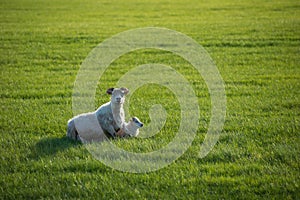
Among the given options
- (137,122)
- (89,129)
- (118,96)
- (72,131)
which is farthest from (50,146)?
(137,122)

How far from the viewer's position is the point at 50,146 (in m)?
8.08

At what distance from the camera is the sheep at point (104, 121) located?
828cm

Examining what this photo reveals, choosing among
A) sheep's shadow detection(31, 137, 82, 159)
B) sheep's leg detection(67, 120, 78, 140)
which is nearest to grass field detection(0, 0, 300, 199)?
sheep's shadow detection(31, 137, 82, 159)

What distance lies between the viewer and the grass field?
6.54 meters

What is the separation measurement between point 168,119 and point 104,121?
186cm

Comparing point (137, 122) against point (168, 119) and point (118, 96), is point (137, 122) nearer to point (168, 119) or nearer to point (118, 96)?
point (118, 96)

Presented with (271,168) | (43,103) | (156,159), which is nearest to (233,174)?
(271,168)

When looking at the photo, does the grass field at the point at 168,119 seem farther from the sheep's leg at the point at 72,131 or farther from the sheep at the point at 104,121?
the sheep at the point at 104,121

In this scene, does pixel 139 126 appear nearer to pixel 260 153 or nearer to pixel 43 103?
pixel 260 153

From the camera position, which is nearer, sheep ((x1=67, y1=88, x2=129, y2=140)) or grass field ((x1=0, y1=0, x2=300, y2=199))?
grass field ((x1=0, y1=0, x2=300, y2=199))

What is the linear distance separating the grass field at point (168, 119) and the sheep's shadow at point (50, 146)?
20 mm

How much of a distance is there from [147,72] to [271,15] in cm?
1746

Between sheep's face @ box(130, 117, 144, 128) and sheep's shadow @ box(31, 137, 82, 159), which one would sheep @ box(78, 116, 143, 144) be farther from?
sheep's shadow @ box(31, 137, 82, 159)

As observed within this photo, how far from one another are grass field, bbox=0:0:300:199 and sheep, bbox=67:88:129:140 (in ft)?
1.08
